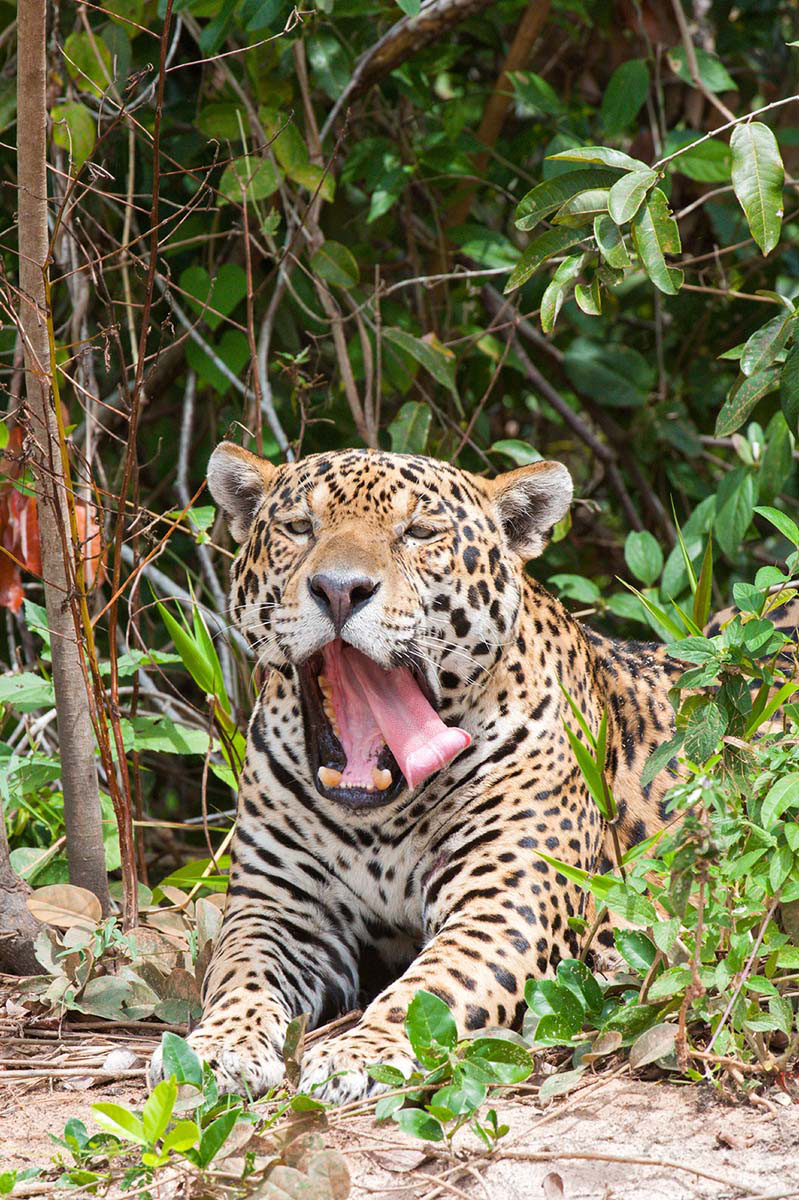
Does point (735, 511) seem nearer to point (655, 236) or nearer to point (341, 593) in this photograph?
point (655, 236)

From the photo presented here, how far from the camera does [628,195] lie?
3699 millimetres

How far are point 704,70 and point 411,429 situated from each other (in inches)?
89.0

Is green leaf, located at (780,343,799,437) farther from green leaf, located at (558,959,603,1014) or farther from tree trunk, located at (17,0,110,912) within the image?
tree trunk, located at (17,0,110,912)

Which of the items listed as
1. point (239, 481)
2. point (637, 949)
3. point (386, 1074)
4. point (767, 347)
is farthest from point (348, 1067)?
point (767, 347)

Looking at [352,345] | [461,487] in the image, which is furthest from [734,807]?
[352,345]

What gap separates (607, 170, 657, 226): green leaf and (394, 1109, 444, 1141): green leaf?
6.82 feet

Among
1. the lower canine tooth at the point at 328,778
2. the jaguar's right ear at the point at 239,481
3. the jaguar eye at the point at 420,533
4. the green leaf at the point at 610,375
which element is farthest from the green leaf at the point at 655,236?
the green leaf at the point at 610,375

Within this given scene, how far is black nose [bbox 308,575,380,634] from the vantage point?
12.6ft

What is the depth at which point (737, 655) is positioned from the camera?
11.5ft

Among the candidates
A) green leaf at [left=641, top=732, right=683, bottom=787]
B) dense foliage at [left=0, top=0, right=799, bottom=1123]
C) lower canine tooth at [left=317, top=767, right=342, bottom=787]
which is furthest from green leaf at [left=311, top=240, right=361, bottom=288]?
green leaf at [left=641, top=732, right=683, bottom=787]

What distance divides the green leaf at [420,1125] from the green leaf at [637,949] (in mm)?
705

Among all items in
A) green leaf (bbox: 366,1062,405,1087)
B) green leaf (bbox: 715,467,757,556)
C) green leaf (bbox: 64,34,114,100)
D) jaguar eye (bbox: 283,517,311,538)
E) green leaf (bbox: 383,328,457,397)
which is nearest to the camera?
green leaf (bbox: 366,1062,405,1087)

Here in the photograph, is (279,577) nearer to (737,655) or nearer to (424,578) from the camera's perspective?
(424,578)

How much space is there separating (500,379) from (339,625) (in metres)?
4.09
